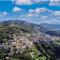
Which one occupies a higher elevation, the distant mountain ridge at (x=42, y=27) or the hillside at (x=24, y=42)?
the distant mountain ridge at (x=42, y=27)

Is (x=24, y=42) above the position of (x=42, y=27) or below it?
below

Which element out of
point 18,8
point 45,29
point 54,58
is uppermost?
point 18,8

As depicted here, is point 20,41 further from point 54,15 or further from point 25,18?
point 54,15

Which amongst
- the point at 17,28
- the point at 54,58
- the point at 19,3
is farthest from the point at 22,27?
the point at 54,58

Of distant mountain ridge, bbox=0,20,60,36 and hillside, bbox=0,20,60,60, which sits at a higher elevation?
distant mountain ridge, bbox=0,20,60,36

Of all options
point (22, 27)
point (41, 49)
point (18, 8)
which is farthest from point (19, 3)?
point (41, 49)

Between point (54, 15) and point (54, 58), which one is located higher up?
point (54, 15)

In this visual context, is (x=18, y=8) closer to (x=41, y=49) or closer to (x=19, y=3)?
(x=19, y=3)

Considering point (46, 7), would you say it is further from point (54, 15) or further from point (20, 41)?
point (20, 41)
